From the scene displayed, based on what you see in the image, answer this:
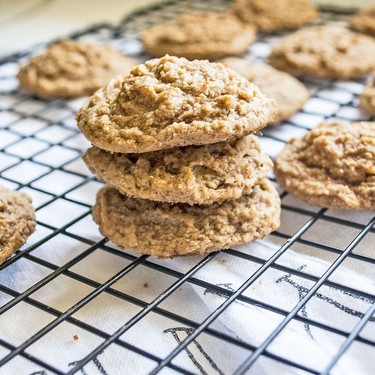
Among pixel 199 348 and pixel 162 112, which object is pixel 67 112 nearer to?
pixel 162 112

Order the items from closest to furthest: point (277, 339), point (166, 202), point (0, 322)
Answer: point (277, 339) < point (0, 322) < point (166, 202)

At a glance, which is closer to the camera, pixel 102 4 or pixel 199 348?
pixel 199 348

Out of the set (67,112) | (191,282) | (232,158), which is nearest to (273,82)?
(67,112)

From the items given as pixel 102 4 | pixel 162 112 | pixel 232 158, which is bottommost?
pixel 102 4

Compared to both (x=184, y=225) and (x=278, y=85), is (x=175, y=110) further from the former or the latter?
(x=278, y=85)

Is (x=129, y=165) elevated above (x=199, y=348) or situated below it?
above

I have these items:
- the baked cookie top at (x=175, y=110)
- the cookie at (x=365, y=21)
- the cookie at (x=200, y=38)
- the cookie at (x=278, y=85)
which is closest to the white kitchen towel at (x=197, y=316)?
the baked cookie top at (x=175, y=110)

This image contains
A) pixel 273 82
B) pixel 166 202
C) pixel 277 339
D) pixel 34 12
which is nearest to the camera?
pixel 277 339

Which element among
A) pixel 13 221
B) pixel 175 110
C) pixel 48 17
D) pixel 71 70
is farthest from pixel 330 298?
pixel 48 17
